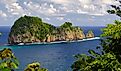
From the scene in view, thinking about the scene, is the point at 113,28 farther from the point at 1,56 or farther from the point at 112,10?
the point at 1,56

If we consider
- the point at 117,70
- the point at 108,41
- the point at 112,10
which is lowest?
the point at 117,70

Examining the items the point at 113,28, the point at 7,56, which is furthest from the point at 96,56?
the point at 7,56

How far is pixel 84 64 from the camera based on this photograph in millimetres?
24594

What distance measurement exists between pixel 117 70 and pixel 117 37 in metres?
2.33

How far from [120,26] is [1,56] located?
486 inches

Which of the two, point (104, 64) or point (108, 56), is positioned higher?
point (108, 56)

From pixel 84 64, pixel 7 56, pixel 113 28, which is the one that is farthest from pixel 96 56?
pixel 7 56

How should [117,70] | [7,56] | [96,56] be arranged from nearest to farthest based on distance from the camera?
1. [7,56]
2. [117,70]
3. [96,56]

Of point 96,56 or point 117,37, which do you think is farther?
point 96,56

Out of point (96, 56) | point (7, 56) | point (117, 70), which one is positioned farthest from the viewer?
point (96, 56)

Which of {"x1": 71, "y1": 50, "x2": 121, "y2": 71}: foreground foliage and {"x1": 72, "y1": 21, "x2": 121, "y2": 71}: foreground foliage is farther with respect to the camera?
{"x1": 72, "y1": 21, "x2": 121, "y2": 71}: foreground foliage

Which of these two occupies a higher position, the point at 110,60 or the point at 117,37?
the point at 117,37

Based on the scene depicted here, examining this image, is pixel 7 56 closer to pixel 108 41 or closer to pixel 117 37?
pixel 117 37

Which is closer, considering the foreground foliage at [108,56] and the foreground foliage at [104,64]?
the foreground foliage at [104,64]
